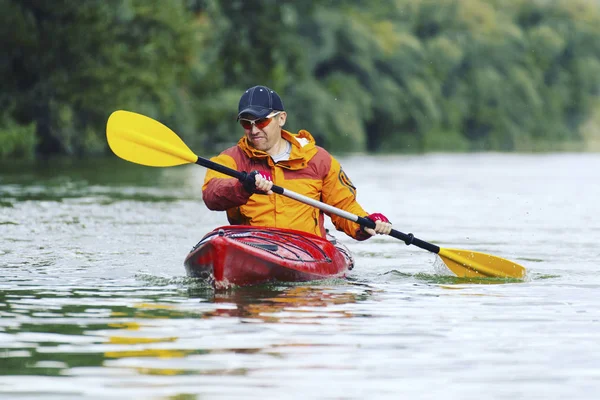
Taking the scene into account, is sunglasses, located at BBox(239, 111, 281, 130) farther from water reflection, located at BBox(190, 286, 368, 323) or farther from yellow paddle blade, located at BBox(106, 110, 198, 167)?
water reflection, located at BBox(190, 286, 368, 323)

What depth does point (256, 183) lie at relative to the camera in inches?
345

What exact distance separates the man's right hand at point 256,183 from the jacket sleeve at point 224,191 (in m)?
0.06

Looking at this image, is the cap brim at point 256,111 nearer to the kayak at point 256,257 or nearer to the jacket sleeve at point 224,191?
the jacket sleeve at point 224,191

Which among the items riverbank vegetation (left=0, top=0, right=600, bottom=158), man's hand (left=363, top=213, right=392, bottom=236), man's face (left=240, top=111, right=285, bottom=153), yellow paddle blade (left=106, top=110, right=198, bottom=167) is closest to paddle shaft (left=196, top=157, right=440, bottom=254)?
man's hand (left=363, top=213, right=392, bottom=236)

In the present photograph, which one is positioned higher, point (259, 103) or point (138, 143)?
point (259, 103)

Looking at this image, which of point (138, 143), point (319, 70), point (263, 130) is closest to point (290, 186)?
point (263, 130)

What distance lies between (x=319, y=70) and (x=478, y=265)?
3855 cm


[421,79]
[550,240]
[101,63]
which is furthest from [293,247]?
[421,79]

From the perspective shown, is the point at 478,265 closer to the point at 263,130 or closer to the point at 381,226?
the point at 381,226

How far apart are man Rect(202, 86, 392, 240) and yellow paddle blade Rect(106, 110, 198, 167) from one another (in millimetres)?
492

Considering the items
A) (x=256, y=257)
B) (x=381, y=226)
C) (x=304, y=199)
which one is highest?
(x=304, y=199)

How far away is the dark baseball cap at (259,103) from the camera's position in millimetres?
9141

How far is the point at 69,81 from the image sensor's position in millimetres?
35562

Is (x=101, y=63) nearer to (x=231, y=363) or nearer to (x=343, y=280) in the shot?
(x=343, y=280)
